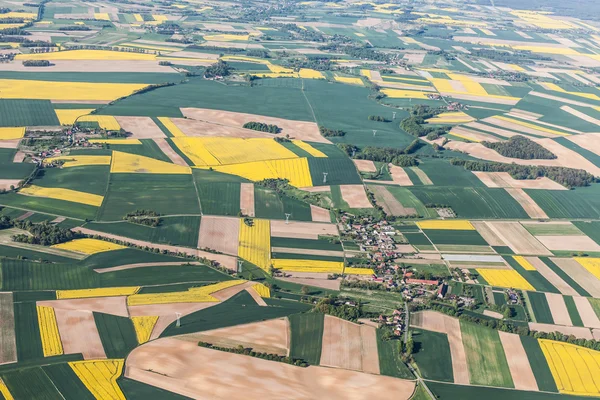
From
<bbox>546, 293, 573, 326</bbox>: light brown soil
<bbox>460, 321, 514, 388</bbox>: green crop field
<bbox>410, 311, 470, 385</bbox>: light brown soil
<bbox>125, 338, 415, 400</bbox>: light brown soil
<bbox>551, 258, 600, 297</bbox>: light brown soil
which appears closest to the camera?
<bbox>125, 338, 415, 400</bbox>: light brown soil

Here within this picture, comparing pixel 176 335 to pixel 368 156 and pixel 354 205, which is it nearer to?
pixel 354 205

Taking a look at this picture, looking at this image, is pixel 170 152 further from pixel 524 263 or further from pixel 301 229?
pixel 524 263

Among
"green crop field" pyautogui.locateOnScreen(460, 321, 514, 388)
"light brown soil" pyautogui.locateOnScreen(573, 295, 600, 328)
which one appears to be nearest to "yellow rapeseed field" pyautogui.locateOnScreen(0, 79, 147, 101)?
"green crop field" pyautogui.locateOnScreen(460, 321, 514, 388)

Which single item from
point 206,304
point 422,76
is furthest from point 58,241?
point 422,76

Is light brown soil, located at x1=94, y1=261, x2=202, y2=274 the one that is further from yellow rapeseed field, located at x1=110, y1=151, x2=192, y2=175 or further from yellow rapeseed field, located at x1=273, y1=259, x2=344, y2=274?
yellow rapeseed field, located at x1=110, y1=151, x2=192, y2=175

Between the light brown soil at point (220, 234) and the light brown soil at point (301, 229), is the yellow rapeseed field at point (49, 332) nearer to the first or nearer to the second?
the light brown soil at point (220, 234)
